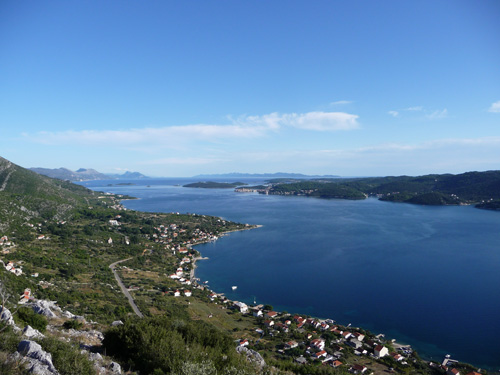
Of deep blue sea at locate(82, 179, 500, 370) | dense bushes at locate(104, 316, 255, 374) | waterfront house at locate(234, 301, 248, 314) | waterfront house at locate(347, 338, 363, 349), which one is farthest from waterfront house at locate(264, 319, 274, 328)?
dense bushes at locate(104, 316, 255, 374)

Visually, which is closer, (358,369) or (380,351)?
(358,369)

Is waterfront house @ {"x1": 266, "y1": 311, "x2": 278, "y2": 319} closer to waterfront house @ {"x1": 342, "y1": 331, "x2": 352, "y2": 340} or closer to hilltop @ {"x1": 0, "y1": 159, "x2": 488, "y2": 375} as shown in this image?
hilltop @ {"x1": 0, "y1": 159, "x2": 488, "y2": 375}

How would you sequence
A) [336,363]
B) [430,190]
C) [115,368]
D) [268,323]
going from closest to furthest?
[115,368], [336,363], [268,323], [430,190]

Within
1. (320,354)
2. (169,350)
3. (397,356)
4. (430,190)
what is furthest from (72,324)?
(430,190)

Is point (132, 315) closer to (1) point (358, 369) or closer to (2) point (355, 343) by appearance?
(1) point (358, 369)

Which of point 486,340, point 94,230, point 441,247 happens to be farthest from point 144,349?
point 441,247

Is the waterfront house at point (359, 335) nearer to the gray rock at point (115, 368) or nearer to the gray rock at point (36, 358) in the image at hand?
the gray rock at point (115, 368)

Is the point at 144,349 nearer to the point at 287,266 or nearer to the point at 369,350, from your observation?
the point at 369,350
